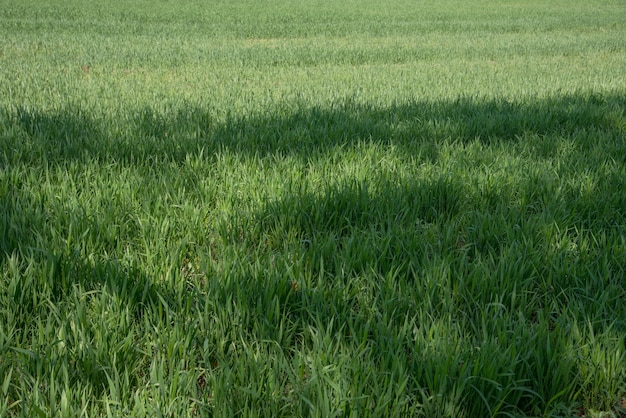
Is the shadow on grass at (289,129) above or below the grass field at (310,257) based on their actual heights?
above

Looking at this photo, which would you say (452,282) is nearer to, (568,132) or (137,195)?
(137,195)

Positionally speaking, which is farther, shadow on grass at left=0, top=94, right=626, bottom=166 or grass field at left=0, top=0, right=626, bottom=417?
shadow on grass at left=0, top=94, right=626, bottom=166

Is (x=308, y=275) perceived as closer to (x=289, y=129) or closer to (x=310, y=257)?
(x=310, y=257)

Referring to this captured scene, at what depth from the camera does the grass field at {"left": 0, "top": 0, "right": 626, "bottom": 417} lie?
152 cm

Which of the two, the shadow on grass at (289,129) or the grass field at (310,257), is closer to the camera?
the grass field at (310,257)

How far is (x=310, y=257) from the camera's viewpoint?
230 cm

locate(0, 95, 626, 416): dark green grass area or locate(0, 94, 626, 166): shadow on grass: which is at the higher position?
locate(0, 94, 626, 166): shadow on grass

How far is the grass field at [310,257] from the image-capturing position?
4.98 feet

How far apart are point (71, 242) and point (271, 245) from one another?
90 cm

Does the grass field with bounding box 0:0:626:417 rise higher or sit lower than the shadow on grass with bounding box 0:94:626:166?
lower

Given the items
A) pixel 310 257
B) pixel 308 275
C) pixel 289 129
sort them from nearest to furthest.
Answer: pixel 308 275, pixel 310 257, pixel 289 129

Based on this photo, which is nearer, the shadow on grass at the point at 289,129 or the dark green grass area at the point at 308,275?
the dark green grass area at the point at 308,275

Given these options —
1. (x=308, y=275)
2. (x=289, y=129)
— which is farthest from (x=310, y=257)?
(x=289, y=129)

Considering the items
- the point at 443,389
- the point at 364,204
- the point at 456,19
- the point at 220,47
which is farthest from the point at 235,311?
the point at 456,19
